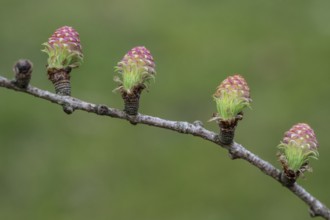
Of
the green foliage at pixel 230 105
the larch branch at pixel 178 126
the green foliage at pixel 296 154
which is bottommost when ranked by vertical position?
the larch branch at pixel 178 126

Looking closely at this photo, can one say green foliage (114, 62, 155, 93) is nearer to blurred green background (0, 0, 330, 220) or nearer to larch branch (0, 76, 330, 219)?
larch branch (0, 76, 330, 219)

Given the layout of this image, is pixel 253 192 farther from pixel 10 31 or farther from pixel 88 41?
pixel 10 31

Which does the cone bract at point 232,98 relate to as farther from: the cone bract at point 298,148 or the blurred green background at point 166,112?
the blurred green background at point 166,112

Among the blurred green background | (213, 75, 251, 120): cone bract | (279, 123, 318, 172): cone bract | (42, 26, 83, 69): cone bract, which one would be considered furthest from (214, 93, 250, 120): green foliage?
the blurred green background

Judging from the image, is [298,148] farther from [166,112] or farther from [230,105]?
[166,112]

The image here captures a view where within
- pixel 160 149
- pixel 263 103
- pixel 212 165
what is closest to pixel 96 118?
pixel 160 149

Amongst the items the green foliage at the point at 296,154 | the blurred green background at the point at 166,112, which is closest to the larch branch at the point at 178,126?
the green foliage at the point at 296,154

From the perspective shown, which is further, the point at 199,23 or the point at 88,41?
the point at 199,23
